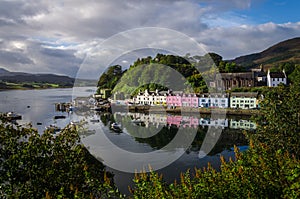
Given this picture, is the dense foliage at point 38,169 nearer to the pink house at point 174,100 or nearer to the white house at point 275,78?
the pink house at point 174,100

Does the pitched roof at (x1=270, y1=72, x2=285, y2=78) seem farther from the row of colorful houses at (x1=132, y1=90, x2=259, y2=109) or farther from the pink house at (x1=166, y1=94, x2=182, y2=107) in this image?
the pink house at (x1=166, y1=94, x2=182, y2=107)

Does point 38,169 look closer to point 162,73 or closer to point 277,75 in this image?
point 162,73

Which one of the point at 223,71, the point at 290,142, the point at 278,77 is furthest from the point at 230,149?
the point at 223,71

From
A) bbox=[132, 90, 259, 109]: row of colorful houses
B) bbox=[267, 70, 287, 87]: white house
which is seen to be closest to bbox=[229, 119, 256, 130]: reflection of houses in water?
bbox=[132, 90, 259, 109]: row of colorful houses

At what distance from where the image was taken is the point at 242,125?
2697 cm

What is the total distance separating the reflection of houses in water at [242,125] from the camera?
25783mm

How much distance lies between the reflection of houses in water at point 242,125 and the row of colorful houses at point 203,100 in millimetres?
7782

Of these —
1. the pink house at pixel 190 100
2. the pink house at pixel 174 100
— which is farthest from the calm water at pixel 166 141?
the pink house at pixel 174 100

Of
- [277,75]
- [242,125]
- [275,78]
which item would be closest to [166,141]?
[242,125]

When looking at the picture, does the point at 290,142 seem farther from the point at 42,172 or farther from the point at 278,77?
the point at 278,77

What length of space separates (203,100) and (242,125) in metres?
12.4

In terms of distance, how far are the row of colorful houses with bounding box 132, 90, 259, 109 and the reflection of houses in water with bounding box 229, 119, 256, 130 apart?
25.5ft

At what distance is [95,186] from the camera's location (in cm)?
370

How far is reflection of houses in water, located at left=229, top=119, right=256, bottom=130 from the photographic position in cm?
2578
